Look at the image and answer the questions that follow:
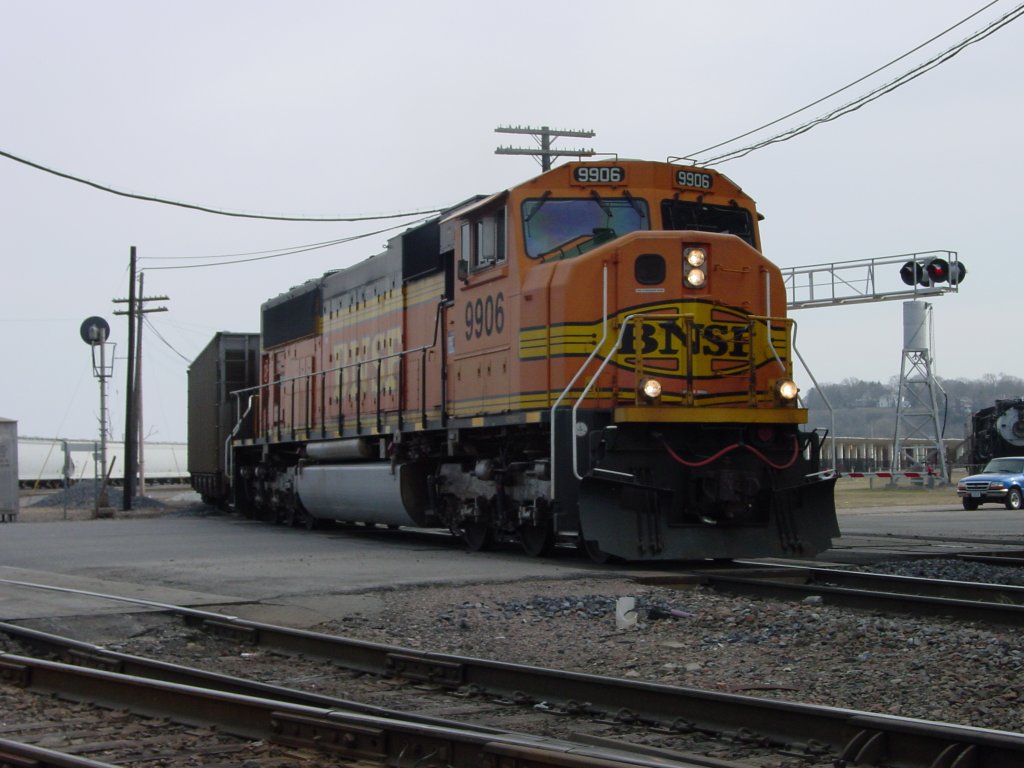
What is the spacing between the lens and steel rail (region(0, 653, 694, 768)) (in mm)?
4547

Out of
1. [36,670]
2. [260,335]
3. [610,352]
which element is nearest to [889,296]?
[260,335]

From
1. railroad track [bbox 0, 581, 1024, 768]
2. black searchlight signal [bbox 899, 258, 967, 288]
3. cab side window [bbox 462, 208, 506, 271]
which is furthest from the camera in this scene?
black searchlight signal [bbox 899, 258, 967, 288]

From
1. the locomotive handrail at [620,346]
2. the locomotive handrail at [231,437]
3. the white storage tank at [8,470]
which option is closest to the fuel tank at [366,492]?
the locomotive handrail at [231,437]

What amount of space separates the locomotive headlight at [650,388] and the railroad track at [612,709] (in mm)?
4895

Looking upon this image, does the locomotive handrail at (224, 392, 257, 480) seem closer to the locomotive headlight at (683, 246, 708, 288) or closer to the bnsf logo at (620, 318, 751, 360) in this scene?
the bnsf logo at (620, 318, 751, 360)

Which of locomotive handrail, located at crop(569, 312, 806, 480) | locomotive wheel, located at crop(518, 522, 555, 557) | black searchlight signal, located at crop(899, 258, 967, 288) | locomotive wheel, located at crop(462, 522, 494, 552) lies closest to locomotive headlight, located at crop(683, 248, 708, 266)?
locomotive handrail, located at crop(569, 312, 806, 480)

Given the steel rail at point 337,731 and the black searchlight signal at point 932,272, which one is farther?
the black searchlight signal at point 932,272

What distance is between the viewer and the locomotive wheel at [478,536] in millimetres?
14750

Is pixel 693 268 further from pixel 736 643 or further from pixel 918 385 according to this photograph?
pixel 918 385

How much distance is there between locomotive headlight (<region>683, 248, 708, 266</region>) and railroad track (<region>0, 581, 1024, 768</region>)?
6.04m

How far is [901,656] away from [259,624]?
4.12m

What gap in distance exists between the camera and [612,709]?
6023 mm

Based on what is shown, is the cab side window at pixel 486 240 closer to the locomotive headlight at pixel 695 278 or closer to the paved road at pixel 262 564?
the locomotive headlight at pixel 695 278

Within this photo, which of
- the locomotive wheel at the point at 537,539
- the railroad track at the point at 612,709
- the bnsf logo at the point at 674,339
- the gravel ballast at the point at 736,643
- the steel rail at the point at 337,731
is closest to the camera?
the steel rail at the point at 337,731
